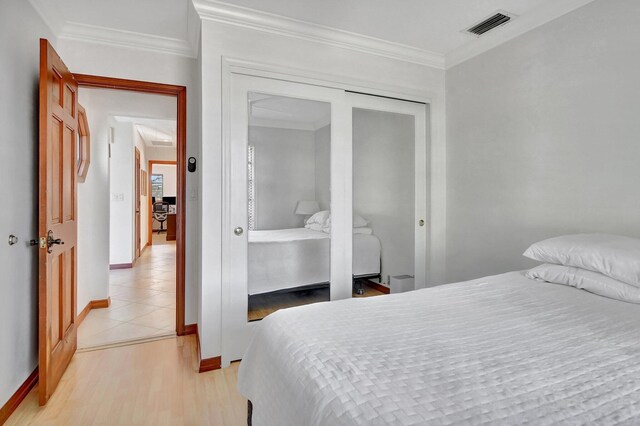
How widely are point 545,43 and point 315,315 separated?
2448mm

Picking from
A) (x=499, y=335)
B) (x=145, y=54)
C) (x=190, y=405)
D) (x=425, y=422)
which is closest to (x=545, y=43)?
(x=499, y=335)

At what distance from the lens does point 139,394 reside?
201 centimetres

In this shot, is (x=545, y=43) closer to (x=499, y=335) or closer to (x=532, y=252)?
(x=532, y=252)

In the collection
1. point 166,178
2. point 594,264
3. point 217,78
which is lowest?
point 594,264

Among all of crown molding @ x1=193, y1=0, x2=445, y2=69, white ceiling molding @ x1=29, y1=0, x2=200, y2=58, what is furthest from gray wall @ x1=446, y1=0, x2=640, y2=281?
white ceiling molding @ x1=29, y1=0, x2=200, y2=58

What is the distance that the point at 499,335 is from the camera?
1138 mm

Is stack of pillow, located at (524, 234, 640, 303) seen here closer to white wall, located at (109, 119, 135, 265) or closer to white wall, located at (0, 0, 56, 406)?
white wall, located at (0, 0, 56, 406)

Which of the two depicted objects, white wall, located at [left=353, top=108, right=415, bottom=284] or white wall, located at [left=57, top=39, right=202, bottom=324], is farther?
white wall, located at [left=353, top=108, right=415, bottom=284]

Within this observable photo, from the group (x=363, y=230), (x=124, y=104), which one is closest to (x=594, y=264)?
(x=363, y=230)

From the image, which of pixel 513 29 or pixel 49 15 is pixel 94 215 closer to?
pixel 49 15

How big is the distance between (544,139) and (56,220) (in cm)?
329

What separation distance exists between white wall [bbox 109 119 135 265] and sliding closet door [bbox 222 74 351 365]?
3.88 metres

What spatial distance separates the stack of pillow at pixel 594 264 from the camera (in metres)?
1.46

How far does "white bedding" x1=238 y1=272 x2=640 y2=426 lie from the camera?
0.74m
